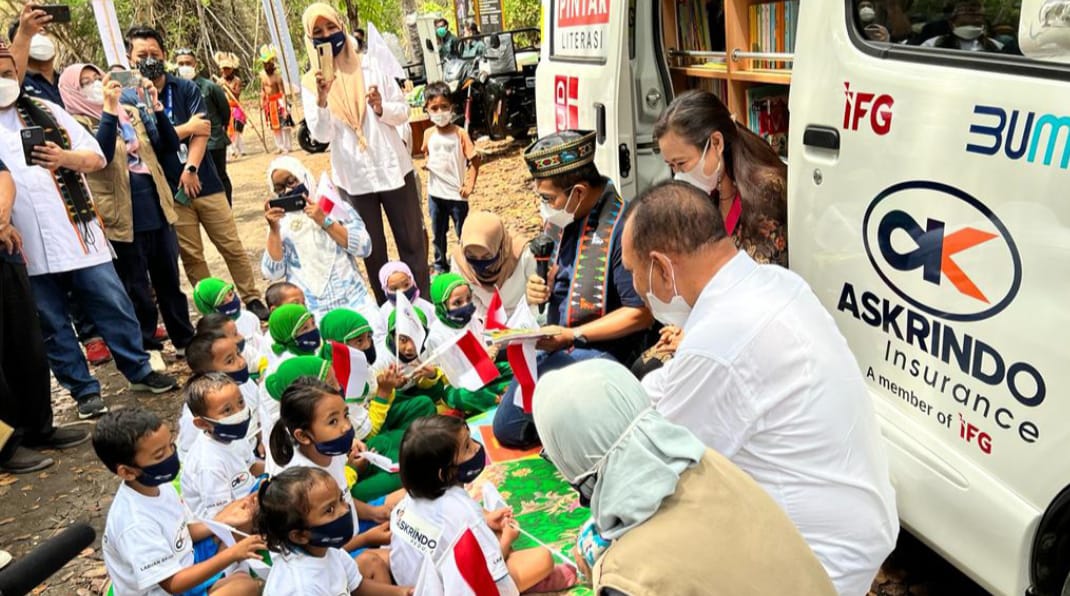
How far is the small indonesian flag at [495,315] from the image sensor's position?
3.63 metres

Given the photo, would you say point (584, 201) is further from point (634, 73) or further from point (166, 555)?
point (166, 555)

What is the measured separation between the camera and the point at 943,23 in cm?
201

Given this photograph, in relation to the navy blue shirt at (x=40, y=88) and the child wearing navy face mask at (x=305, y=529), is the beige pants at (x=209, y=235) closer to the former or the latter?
the navy blue shirt at (x=40, y=88)

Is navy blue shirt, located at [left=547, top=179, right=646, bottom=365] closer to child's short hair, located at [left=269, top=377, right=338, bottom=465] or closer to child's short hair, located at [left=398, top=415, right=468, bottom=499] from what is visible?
child's short hair, located at [left=398, top=415, right=468, bottom=499]

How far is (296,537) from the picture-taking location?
88.6 inches

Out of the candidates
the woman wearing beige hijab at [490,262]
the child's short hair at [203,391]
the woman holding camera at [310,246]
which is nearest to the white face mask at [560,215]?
the woman wearing beige hijab at [490,262]

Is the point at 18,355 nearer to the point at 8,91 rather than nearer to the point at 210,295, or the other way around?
the point at 210,295

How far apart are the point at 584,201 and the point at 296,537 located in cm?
163

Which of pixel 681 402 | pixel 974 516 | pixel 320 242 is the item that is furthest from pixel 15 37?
pixel 974 516

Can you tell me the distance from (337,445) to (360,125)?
2.55 metres

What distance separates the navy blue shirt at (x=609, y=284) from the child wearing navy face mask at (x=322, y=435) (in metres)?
1.01

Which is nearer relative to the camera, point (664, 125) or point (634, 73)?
point (664, 125)

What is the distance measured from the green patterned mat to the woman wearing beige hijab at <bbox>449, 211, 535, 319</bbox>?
840 mm

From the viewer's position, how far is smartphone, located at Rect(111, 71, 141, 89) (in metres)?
4.82
